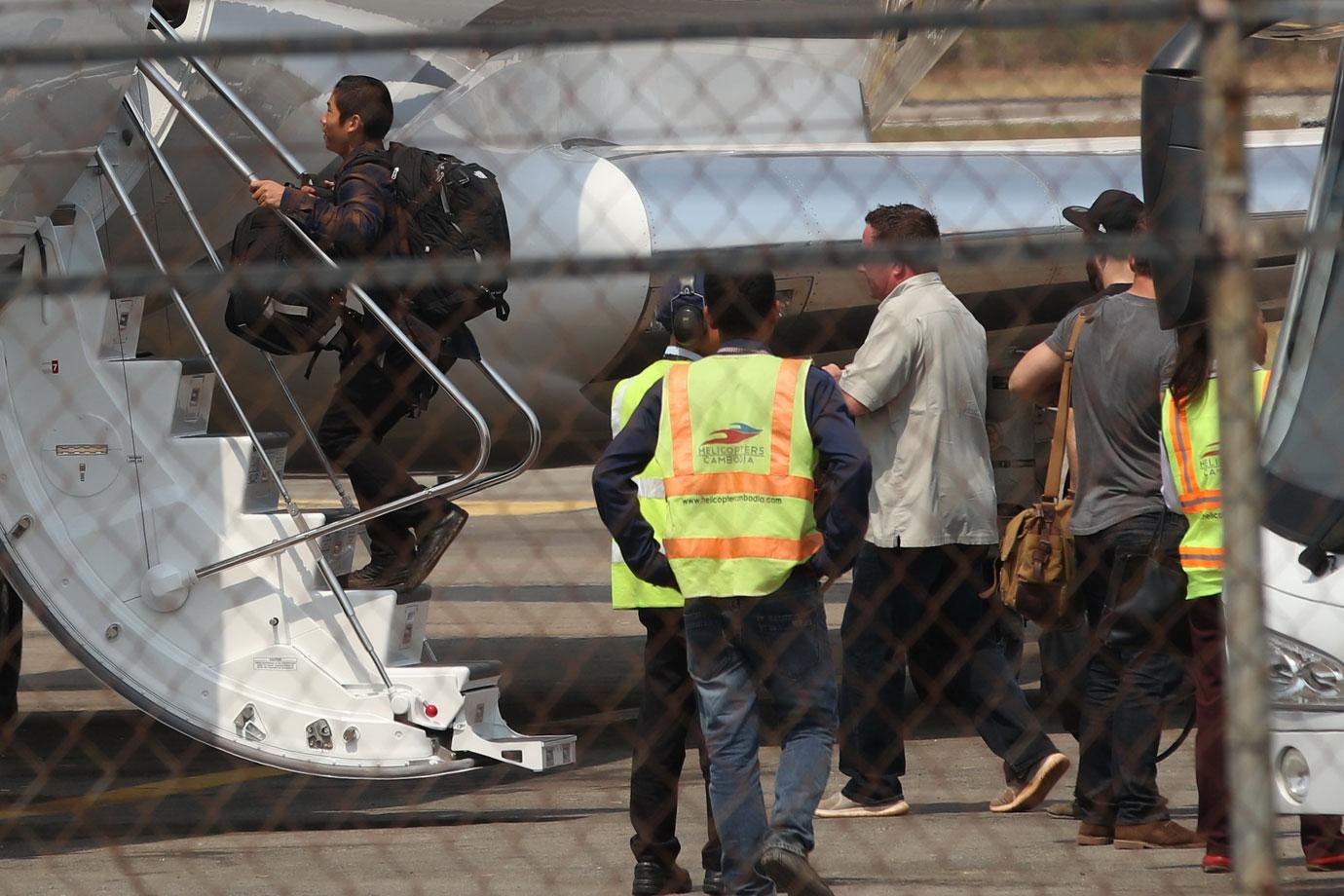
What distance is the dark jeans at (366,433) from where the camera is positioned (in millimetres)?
6836

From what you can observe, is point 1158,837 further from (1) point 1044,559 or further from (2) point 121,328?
(2) point 121,328

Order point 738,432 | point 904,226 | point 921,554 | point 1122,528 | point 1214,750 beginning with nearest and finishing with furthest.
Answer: point 738,432 → point 1214,750 → point 1122,528 → point 921,554 → point 904,226

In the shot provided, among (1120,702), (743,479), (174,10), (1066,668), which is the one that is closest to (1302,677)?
(1120,702)

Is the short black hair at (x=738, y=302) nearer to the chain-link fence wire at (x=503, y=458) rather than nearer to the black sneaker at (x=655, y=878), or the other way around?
the chain-link fence wire at (x=503, y=458)

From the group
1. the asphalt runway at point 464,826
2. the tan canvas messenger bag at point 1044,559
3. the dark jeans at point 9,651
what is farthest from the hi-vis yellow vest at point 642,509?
the dark jeans at point 9,651

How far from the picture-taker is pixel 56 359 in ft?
21.2

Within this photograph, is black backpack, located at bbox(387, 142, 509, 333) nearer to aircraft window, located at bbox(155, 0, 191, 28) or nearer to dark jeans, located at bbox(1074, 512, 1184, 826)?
aircraft window, located at bbox(155, 0, 191, 28)

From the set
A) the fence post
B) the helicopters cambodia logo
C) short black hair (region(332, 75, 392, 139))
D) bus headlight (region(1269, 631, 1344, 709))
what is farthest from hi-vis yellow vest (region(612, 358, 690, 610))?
the fence post

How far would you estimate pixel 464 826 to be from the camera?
251 inches

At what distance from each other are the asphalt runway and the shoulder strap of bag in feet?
3.75

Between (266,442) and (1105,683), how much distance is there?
10.7ft

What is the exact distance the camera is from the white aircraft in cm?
632

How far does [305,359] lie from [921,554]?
3566 millimetres

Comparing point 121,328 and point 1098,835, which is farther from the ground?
point 121,328
